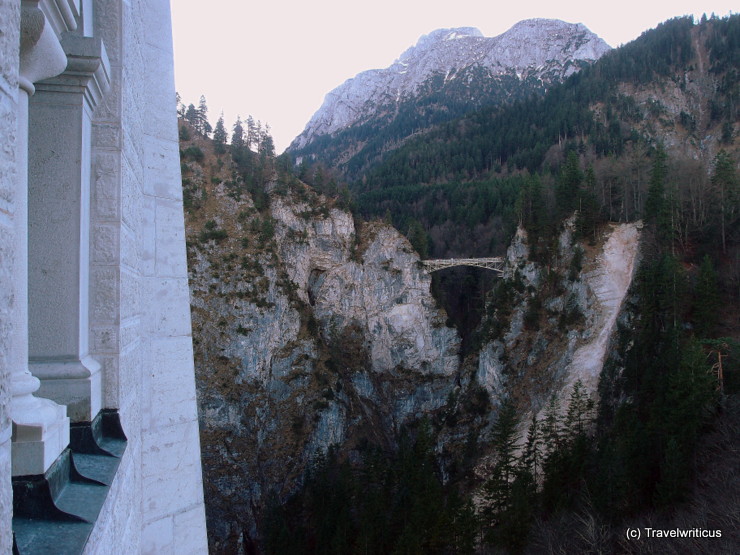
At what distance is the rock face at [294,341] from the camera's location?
33219 millimetres

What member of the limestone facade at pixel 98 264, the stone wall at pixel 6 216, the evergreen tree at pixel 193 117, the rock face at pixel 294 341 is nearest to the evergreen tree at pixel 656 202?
the rock face at pixel 294 341

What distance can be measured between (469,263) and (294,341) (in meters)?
17.3

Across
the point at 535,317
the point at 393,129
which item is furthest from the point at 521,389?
the point at 393,129

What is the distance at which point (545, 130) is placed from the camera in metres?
75.9

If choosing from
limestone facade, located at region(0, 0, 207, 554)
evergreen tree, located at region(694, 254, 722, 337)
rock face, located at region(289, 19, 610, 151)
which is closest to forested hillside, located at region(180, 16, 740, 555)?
evergreen tree, located at region(694, 254, 722, 337)

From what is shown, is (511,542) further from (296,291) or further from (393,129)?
(393,129)

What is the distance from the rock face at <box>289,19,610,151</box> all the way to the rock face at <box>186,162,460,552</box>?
99.9 m

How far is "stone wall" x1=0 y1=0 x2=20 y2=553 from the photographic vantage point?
102cm

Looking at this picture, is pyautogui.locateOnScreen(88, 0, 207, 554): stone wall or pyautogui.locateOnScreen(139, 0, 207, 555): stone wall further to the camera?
pyautogui.locateOnScreen(139, 0, 207, 555): stone wall

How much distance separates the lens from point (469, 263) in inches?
1523

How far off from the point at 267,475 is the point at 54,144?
36235 mm

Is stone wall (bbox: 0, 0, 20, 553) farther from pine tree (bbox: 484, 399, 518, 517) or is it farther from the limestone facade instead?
pine tree (bbox: 484, 399, 518, 517)

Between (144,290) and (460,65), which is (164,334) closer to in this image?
(144,290)

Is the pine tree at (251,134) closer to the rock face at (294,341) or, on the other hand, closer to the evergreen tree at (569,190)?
the rock face at (294,341)
